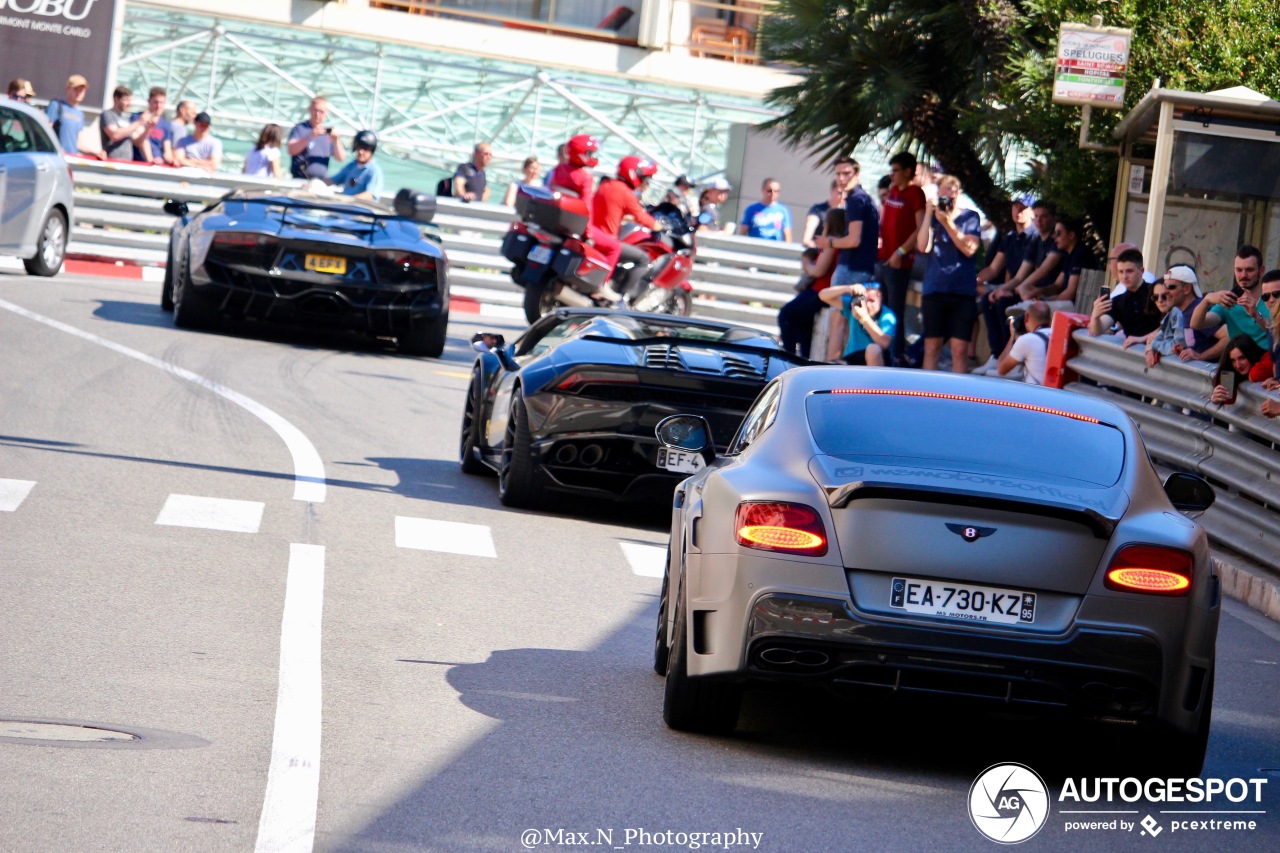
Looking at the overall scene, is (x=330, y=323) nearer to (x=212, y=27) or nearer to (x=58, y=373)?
(x=58, y=373)

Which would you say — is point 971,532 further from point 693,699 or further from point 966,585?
point 693,699

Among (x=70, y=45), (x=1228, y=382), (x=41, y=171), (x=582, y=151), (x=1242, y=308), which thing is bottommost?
(x=1228, y=382)

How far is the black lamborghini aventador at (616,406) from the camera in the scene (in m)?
11.4

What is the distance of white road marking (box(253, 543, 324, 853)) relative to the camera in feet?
16.8

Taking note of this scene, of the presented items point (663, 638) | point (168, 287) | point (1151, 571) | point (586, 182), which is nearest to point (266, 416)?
point (168, 287)

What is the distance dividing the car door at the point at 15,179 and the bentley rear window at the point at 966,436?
50.1 feet

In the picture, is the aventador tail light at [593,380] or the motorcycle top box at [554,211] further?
the motorcycle top box at [554,211]

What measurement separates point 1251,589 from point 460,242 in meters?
16.7

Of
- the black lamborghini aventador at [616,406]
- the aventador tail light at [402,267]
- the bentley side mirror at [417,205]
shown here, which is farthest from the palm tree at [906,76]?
the black lamborghini aventador at [616,406]

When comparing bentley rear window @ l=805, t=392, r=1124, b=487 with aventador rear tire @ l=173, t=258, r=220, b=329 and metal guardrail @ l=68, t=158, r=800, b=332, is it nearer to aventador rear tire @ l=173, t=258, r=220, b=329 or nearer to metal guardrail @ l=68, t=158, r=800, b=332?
aventador rear tire @ l=173, t=258, r=220, b=329

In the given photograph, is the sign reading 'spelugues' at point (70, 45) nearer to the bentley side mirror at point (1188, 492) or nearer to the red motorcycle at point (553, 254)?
the red motorcycle at point (553, 254)

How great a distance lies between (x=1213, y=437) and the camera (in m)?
12.0

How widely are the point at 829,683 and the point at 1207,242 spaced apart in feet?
37.5

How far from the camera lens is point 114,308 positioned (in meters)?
20.4
